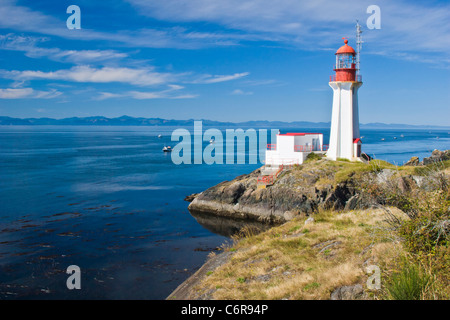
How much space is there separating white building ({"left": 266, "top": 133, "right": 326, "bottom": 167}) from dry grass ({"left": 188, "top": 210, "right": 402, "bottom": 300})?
739 inches

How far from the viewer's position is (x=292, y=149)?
123ft

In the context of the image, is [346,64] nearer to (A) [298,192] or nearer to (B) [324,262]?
(A) [298,192]

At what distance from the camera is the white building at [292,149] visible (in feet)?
122

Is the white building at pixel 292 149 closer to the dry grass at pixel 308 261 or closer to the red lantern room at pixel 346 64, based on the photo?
the red lantern room at pixel 346 64

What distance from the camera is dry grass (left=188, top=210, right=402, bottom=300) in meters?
10.3

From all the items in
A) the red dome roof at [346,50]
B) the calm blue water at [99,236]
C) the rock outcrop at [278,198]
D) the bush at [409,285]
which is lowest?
the calm blue water at [99,236]

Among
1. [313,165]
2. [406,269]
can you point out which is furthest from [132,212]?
[406,269]

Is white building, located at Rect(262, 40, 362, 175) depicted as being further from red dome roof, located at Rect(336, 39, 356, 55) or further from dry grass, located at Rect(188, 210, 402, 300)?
dry grass, located at Rect(188, 210, 402, 300)

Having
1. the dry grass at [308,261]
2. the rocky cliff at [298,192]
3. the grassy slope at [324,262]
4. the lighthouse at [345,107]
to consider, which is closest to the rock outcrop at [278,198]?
the rocky cliff at [298,192]
